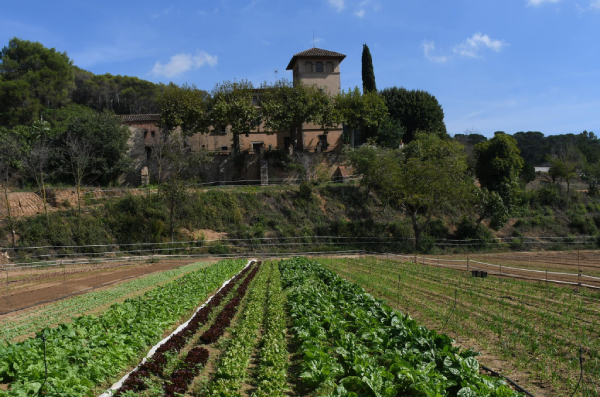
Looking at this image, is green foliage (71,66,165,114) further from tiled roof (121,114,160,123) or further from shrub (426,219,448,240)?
shrub (426,219,448,240)

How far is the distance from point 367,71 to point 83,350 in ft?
201

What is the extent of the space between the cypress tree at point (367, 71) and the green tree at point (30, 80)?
3867 cm

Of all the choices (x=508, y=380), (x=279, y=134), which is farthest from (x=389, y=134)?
(x=508, y=380)

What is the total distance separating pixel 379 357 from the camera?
759 cm

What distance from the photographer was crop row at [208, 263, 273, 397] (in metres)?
6.62

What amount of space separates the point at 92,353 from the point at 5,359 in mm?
1211

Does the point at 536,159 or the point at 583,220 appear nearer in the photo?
the point at 583,220

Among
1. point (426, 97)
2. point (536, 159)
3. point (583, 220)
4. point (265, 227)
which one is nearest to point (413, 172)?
point (265, 227)

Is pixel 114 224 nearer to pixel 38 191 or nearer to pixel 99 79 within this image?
pixel 38 191

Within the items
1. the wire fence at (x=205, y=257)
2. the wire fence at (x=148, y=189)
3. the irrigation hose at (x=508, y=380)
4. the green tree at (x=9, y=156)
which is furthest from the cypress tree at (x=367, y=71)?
the irrigation hose at (x=508, y=380)

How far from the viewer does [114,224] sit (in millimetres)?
35188

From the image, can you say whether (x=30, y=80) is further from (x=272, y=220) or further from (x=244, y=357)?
(x=244, y=357)

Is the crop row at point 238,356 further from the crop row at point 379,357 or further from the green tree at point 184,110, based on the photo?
the green tree at point 184,110

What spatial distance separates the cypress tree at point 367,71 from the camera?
6319cm
